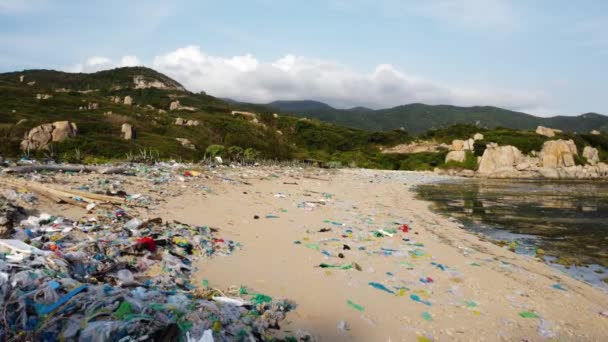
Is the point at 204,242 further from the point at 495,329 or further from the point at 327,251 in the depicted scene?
the point at 495,329

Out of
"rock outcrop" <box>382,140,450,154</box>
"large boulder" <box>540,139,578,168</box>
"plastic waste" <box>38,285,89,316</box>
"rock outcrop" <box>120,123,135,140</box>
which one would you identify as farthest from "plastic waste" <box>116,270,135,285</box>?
"rock outcrop" <box>382,140,450,154</box>

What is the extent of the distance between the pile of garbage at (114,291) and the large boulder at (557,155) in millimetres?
53444

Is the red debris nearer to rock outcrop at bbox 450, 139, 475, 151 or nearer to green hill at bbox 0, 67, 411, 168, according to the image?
green hill at bbox 0, 67, 411, 168

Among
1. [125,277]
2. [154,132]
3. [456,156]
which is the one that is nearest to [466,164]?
[456,156]

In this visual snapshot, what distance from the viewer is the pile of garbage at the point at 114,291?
2.53 m

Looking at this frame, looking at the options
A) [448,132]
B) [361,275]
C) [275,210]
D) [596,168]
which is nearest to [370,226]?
[275,210]

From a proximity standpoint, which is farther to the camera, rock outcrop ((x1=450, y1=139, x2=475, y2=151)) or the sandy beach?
rock outcrop ((x1=450, y1=139, x2=475, y2=151))

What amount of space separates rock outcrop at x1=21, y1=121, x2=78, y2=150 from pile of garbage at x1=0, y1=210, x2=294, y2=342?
112 feet

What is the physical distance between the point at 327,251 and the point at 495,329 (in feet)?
9.60

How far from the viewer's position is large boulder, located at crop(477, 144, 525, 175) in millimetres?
47844

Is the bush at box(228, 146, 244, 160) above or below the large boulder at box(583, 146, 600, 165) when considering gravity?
below

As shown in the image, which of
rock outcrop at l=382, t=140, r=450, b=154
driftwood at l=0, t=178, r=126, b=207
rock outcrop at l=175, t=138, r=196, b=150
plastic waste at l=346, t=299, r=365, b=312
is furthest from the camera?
rock outcrop at l=382, t=140, r=450, b=154

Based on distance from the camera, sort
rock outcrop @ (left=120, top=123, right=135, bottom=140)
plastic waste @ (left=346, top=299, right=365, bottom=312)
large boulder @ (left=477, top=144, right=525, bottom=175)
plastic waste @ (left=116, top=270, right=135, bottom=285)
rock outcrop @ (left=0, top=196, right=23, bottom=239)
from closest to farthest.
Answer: plastic waste @ (left=116, top=270, right=135, bottom=285), plastic waste @ (left=346, top=299, right=365, bottom=312), rock outcrop @ (left=0, top=196, right=23, bottom=239), rock outcrop @ (left=120, top=123, right=135, bottom=140), large boulder @ (left=477, top=144, right=525, bottom=175)

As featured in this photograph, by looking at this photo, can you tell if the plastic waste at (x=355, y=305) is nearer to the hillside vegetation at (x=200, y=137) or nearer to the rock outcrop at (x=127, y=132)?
the hillside vegetation at (x=200, y=137)
